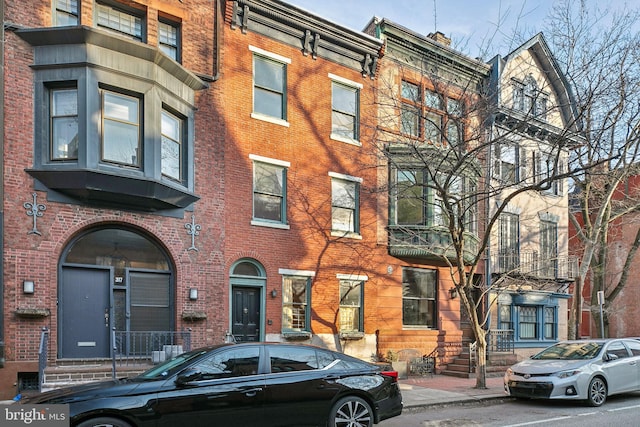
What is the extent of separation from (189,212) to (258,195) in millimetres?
2278

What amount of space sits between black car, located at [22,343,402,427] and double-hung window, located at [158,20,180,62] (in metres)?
9.11

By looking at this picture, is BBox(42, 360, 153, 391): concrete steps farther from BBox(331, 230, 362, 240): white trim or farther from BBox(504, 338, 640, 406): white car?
BBox(504, 338, 640, 406): white car

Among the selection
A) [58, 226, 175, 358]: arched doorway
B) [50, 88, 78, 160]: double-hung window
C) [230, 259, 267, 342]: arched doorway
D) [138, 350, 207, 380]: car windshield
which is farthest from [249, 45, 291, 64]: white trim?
[138, 350, 207, 380]: car windshield

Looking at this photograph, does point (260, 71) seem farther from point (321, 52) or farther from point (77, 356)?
point (77, 356)

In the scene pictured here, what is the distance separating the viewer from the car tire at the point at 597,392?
34.2ft

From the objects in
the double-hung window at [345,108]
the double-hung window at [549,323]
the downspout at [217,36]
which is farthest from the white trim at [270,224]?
the double-hung window at [549,323]

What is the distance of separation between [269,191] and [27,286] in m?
6.63

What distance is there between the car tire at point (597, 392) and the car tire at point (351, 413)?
18.7 ft

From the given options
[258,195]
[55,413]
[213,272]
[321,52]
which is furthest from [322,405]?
[321,52]

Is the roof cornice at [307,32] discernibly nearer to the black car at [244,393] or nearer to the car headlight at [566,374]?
the black car at [244,393]

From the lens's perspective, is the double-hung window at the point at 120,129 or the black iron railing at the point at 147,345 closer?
the double-hung window at the point at 120,129

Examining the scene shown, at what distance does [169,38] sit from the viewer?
13.3 m

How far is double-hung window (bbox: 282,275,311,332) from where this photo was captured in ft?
47.5

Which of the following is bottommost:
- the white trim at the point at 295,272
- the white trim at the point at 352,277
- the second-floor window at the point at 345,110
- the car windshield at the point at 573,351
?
the car windshield at the point at 573,351
